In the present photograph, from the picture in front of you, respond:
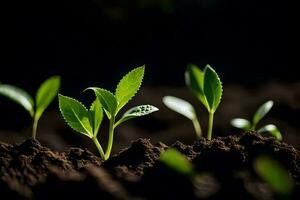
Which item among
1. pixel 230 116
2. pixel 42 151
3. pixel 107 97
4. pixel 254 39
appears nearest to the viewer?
pixel 42 151

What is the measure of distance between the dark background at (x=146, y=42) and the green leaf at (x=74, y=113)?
5.99 feet

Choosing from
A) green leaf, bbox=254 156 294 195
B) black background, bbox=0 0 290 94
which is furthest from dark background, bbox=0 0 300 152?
green leaf, bbox=254 156 294 195

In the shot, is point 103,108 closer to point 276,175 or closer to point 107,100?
point 107,100

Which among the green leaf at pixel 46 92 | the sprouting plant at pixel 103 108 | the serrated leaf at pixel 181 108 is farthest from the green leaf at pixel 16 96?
the serrated leaf at pixel 181 108

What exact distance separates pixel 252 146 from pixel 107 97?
44cm

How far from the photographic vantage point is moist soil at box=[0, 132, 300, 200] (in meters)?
1.14

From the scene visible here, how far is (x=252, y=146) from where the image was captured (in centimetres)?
145

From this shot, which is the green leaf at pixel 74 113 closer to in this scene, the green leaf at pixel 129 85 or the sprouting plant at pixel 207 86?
the green leaf at pixel 129 85

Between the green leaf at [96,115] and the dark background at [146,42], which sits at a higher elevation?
the dark background at [146,42]

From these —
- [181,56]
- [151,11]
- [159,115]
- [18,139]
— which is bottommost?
[18,139]

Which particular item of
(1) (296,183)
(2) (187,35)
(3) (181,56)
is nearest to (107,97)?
(1) (296,183)

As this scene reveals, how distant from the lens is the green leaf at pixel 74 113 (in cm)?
157

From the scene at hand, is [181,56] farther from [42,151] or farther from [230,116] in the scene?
[42,151]

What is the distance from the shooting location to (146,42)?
4.48 m
